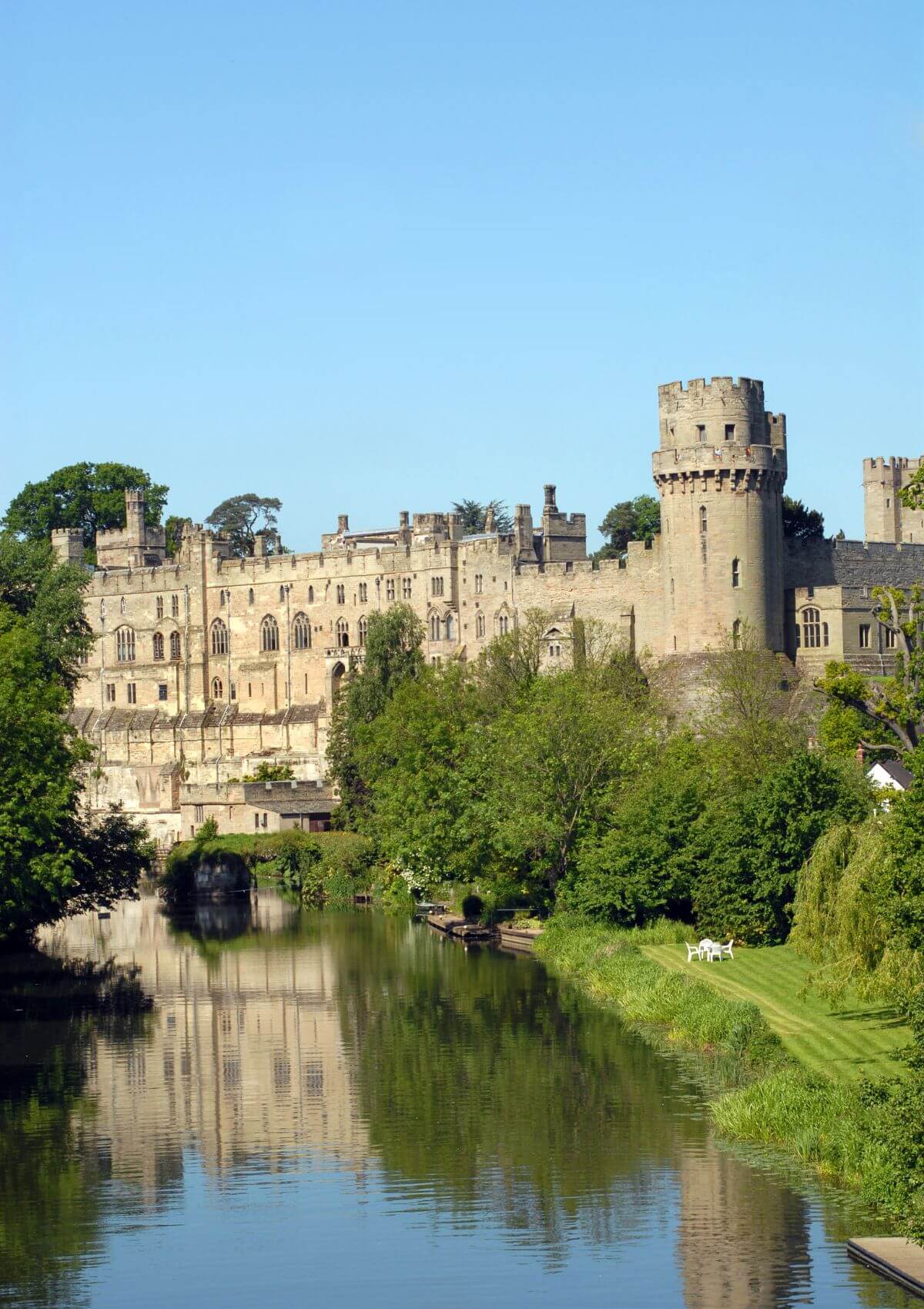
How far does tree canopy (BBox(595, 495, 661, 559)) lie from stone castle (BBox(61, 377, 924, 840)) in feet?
24.2

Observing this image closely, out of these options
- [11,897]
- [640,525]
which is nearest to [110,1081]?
[11,897]

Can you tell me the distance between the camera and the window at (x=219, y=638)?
372 ft

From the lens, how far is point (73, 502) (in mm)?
134500

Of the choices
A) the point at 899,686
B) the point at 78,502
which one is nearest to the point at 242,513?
the point at 78,502

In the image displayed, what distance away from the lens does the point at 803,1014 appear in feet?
128

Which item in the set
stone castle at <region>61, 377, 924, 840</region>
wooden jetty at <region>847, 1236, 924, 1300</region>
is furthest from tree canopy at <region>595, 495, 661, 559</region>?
wooden jetty at <region>847, 1236, 924, 1300</region>

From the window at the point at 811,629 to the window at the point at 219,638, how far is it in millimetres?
38918

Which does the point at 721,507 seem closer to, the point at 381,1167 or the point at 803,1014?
the point at 803,1014

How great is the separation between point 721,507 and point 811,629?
18.8 ft

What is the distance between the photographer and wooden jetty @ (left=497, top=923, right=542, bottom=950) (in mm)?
58219

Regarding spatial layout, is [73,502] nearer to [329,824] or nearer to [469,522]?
[469,522]

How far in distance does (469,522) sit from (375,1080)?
4017 inches

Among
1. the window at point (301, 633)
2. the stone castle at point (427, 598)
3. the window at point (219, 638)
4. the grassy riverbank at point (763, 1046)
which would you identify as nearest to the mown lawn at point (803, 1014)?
the grassy riverbank at point (763, 1046)

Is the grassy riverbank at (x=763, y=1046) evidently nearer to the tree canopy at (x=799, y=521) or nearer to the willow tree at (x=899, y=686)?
the willow tree at (x=899, y=686)
